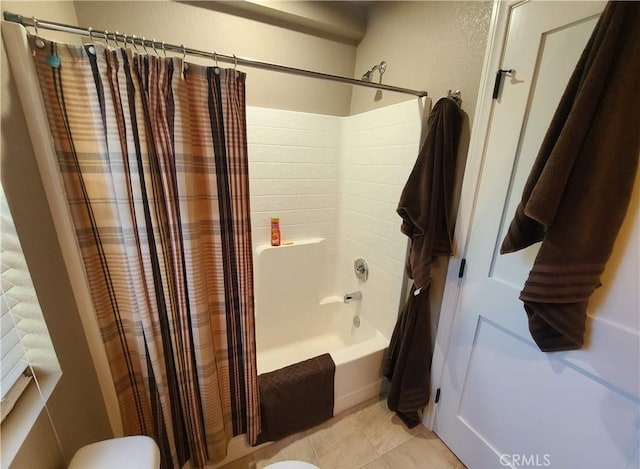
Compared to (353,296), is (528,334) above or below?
above

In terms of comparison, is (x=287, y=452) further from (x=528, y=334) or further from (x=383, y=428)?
(x=528, y=334)

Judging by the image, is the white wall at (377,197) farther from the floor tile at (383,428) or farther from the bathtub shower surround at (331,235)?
the floor tile at (383,428)

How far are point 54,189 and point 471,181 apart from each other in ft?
5.01

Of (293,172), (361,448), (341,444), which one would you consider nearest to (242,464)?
(341,444)

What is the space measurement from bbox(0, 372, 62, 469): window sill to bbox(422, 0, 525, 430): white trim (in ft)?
5.09

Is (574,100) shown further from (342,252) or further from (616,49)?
(342,252)

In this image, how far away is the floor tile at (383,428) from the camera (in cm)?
144

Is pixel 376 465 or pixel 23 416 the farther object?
pixel 376 465

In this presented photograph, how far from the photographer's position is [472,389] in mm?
1261

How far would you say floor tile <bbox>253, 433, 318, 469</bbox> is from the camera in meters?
1.34

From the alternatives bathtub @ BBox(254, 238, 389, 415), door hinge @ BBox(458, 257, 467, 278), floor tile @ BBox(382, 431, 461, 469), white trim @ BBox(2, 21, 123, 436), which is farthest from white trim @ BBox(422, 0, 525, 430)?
white trim @ BBox(2, 21, 123, 436)

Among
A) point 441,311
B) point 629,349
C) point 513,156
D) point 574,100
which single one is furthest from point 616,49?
point 441,311

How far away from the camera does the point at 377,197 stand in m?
1.71

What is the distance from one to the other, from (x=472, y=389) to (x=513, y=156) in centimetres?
109
